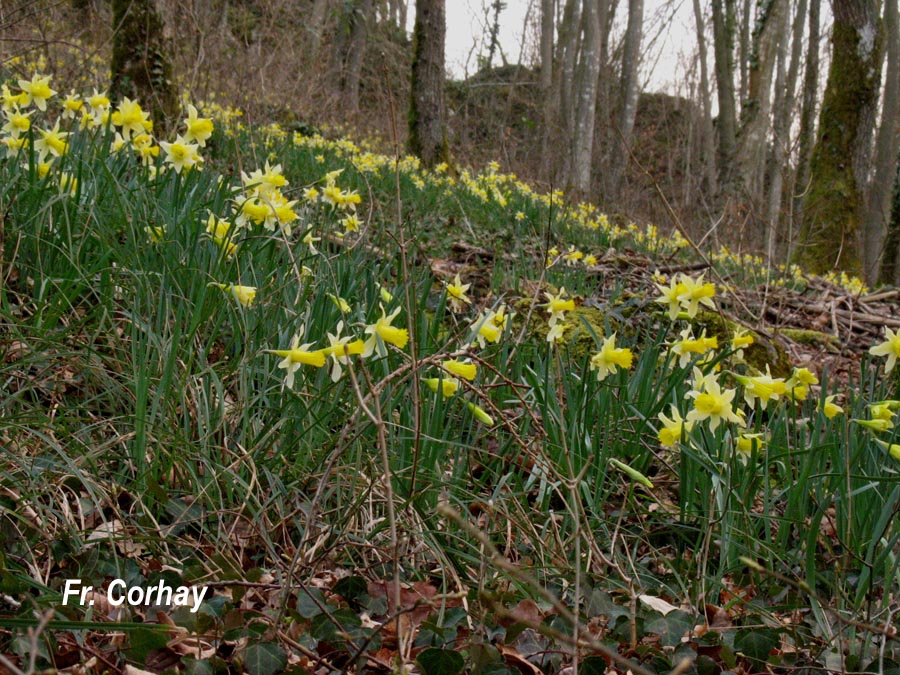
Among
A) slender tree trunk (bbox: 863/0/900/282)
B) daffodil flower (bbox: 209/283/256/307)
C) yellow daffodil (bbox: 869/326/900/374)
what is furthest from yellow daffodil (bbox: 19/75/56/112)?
slender tree trunk (bbox: 863/0/900/282)

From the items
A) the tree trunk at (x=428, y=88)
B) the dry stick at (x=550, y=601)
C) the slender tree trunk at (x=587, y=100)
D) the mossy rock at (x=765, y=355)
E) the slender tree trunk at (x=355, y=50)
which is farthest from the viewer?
the slender tree trunk at (x=355, y=50)

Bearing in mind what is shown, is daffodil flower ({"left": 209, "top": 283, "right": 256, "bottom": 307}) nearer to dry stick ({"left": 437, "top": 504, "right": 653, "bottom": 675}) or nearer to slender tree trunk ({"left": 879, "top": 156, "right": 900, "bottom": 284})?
dry stick ({"left": 437, "top": 504, "right": 653, "bottom": 675})

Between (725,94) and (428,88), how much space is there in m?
7.05

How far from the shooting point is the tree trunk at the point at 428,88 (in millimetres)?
9281

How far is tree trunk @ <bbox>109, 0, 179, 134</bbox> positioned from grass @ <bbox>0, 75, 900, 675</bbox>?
253cm

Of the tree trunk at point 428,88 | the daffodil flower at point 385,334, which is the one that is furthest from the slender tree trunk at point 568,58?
the daffodil flower at point 385,334

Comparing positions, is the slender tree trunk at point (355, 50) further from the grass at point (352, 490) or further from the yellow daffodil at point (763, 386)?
the yellow daffodil at point (763, 386)

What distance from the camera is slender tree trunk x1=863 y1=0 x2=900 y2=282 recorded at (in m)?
9.78

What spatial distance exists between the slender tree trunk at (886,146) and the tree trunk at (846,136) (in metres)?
0.75

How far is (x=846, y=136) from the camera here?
29.5 feet

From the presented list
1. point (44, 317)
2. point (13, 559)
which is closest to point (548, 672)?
point (13, 559)

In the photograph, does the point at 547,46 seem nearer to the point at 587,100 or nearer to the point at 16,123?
the point at 587,100

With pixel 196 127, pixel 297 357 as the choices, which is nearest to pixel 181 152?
pixel 196 127

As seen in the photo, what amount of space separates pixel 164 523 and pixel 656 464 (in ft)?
5.30
